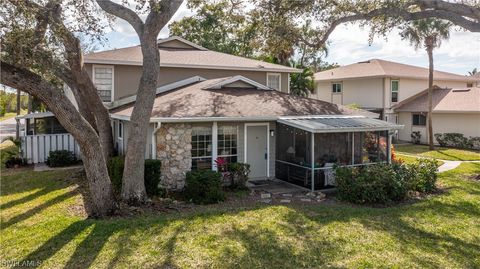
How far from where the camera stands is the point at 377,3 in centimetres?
1655

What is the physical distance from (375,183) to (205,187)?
5436mm

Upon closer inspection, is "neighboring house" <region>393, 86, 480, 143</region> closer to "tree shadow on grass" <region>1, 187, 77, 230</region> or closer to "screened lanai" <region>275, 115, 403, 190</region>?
"screened lanai" <region>275, 115, 403, 190</region>

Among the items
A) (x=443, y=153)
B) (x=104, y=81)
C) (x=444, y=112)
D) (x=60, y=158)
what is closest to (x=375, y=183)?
(x=104, y=81)

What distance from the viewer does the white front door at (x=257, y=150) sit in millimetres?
14812

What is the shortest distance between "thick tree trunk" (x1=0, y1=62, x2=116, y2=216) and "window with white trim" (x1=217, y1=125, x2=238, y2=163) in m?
5.05

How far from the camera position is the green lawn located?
22.7 meters

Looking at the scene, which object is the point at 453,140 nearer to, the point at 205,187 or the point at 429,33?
the point at 429,33

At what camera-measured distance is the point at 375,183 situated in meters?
12.0

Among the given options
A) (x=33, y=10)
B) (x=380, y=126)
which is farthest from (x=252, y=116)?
(x=33, y=10)

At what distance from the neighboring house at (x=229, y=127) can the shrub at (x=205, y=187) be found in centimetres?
140

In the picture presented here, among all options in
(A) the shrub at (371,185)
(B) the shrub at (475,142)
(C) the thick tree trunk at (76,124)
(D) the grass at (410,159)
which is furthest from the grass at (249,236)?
(B) the shrub at (475,142)

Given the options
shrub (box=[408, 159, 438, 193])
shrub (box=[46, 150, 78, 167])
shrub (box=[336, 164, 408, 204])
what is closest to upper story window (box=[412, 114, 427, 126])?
shrub (box=[408, 159, 438, 193])

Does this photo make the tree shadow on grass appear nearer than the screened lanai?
Yes

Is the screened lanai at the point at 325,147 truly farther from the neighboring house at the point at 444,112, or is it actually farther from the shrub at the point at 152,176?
the neighboring house at the point at 444,112
